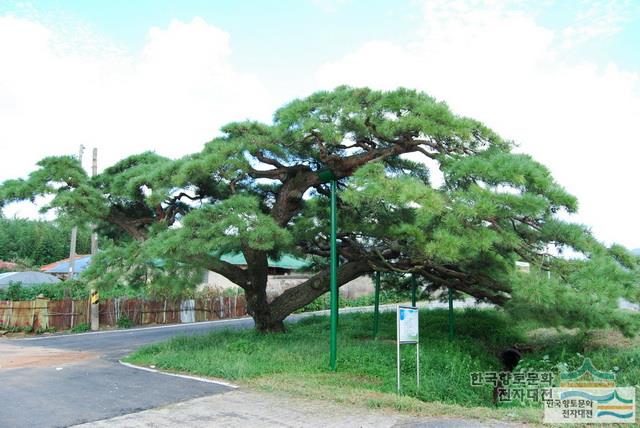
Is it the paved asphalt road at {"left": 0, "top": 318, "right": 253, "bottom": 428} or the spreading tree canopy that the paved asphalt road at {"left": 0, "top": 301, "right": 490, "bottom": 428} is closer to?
the paved asphalt road at {"left": 0, "top": 318, "right": 253, "bottom": 428}

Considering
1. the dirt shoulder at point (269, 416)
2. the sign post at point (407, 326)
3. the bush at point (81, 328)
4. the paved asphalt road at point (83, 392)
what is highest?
the sign post at point (407, 326)

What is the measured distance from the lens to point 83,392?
729 centimetres

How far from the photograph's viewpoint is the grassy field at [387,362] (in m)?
6.71

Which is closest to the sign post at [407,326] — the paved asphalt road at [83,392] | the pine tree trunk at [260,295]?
the paved asphalt road at [83,392]

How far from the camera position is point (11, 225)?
Result: 45438 millimetres

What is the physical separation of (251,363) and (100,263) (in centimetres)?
345

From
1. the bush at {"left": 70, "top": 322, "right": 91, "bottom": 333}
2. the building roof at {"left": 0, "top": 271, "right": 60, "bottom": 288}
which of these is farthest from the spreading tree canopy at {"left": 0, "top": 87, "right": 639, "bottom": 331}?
the building roof at {"left": 0, "top": 271, "right": 60, "bottom": 288}

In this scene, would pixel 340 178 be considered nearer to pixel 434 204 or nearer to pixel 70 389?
pixel 434 204

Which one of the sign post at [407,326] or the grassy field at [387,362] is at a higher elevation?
the sign post at [407,326]

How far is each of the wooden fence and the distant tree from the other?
25685mm

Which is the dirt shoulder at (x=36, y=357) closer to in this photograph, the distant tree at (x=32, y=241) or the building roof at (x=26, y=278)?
the building roof at (x=26, y=278)

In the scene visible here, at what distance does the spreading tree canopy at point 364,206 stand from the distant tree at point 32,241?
3724 cm

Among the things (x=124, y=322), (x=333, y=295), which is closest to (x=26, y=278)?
(x=124, y=322)

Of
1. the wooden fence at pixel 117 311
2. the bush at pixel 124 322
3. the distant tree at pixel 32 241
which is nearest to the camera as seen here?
the wooden fence at pixel 117 311
